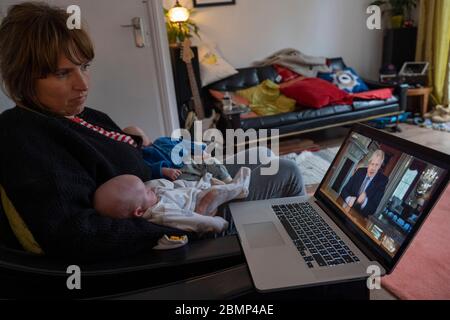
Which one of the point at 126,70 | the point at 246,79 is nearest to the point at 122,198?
the point at 126,70

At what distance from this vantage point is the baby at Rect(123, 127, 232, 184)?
1.12 m

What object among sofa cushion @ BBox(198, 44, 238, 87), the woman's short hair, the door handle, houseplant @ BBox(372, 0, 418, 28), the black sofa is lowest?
the black sofa

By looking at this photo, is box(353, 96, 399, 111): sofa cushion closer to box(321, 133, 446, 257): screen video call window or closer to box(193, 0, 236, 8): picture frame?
box(193, 0, 236, 8): picture frame

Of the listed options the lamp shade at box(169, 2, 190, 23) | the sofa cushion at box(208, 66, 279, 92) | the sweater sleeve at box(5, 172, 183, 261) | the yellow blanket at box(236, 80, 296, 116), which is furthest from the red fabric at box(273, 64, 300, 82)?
the sweater sleeve at box(5, 172, 183, 261)

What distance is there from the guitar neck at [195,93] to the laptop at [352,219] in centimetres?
234

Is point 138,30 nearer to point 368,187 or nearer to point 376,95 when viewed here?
point 368,187

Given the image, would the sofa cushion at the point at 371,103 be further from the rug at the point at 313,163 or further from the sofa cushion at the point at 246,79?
the sofa cushion at the point at 246,79

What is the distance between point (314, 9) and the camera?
3.95 meters

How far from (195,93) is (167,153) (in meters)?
2.04

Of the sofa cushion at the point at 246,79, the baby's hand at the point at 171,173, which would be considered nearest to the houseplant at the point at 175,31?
the sofa cushion at the point at 246,79

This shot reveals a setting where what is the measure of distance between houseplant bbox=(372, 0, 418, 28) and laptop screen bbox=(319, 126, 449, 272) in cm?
382

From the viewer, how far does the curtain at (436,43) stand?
3.50 m

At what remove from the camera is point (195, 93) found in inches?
125

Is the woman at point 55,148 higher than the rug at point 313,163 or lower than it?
higher
